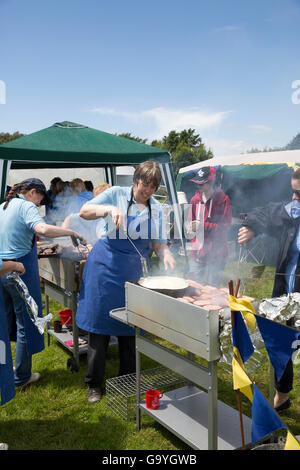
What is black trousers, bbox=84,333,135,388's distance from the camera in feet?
8.59

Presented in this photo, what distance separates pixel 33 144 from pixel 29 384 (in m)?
3.08

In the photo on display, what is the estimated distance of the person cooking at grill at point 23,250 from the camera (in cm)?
262

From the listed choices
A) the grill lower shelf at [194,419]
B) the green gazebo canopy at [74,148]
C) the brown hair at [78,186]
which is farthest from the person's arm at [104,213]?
the brown hair at [78,186]

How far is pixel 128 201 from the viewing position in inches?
97.6

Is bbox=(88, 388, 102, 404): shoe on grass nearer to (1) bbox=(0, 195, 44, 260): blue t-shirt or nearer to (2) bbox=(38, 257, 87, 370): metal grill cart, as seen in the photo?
(2) bbox=(38, 257, 87, 370): metal grill cart

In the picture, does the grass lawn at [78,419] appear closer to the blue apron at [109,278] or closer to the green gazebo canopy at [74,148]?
the blue apron at [109,278]

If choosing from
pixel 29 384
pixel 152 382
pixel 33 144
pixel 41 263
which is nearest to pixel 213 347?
pixel 152 382

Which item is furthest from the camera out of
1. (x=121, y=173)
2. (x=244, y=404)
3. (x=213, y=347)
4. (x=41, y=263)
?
(x=121, y=173)

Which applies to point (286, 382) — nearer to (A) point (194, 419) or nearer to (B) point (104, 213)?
(A) point (194, 419)

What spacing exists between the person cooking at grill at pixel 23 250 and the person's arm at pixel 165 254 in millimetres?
703

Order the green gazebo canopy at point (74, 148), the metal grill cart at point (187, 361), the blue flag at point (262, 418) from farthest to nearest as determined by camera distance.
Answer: the green gazebo canopy at point (74, 148)
the metal grill cart at point (187, 361)
the blue flag at point (262, 418)

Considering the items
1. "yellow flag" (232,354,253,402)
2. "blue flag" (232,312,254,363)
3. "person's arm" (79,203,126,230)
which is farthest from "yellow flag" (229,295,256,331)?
"person's arm" (79,203,126,230)

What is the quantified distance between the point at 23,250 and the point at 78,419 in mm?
1312
